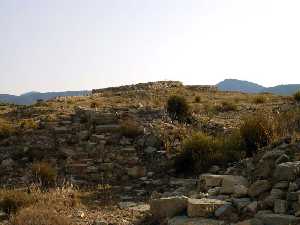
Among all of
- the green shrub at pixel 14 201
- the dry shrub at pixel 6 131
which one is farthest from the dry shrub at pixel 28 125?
the green shrub at pixel 14 201

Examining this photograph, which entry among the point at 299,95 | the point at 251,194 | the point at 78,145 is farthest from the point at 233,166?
the point at 299,95

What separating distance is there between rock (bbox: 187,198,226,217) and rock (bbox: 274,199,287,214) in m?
0.91

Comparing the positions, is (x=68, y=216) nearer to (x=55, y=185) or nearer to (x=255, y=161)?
(x=55, y=185)

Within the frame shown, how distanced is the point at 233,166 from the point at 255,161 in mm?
850

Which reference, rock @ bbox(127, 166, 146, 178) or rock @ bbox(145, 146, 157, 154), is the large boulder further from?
rock @ bbox(145, 146, 157, 154)

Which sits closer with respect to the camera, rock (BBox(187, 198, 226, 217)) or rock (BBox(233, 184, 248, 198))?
rock (BBox(187, 198, 226, 217))

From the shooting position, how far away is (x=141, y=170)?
1323 cm

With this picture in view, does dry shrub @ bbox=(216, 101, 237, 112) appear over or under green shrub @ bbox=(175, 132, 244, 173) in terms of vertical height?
over

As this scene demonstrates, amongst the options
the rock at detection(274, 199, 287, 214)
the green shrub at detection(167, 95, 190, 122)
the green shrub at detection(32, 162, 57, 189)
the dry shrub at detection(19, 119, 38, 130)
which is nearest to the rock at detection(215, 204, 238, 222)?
the rock at detection(274, 199, 287, 214)

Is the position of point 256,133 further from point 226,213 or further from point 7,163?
point 7,163

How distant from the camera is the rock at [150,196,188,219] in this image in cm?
871

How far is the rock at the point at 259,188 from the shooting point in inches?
340

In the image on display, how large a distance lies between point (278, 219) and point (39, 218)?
3.71 m

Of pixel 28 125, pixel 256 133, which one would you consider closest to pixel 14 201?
pixel 256 133
